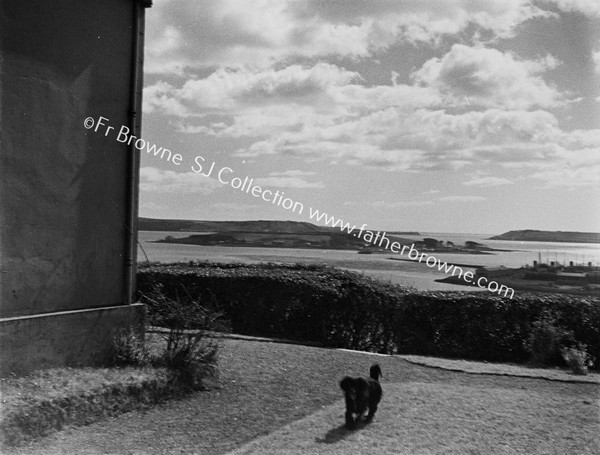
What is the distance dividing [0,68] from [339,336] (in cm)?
700

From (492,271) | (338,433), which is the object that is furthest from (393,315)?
(338,433)

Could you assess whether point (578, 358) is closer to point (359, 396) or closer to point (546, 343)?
point (546, 343)

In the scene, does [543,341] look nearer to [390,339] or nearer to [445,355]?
[445,355]

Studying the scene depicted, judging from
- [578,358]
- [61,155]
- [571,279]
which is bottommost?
[578,358]

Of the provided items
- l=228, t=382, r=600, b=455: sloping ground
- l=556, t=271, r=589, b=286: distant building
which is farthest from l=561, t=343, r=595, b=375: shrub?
l=228, t=382, r=600, b=455: sloping ground

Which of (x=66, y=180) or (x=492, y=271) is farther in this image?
(x=492, y=271)

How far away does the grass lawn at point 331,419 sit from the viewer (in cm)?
515

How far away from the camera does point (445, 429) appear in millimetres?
5703

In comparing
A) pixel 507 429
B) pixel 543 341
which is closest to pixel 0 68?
pixel 507 429

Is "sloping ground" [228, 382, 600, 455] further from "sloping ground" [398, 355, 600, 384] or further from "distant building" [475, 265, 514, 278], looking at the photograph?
"distant building" [475, 265, 514, 278]

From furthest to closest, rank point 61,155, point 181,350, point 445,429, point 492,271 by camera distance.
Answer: point 492,271, point 181,350, point 61,155, point 445,429

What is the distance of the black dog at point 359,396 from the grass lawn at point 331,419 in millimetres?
133

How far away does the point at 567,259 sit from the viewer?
11.4 meters

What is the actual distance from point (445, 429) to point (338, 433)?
3.52ft
